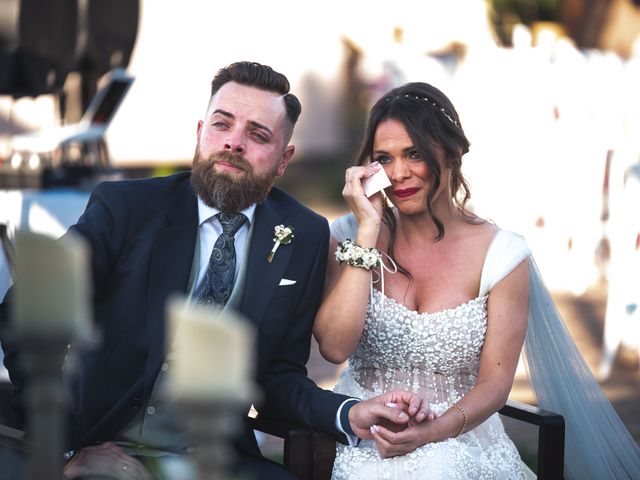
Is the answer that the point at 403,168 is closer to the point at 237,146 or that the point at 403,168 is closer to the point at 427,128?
the point at 427,128

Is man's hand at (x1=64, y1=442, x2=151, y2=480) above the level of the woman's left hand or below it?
below

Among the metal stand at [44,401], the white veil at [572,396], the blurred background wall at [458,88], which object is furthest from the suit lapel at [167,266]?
the blurred background wall at [458,88]

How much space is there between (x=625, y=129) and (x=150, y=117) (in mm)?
10767

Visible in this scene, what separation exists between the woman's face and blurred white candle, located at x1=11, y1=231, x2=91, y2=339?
247cm

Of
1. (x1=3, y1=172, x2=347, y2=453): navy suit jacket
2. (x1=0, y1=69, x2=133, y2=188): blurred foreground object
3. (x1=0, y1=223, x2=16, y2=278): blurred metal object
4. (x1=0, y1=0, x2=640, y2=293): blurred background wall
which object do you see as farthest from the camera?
(x1=0, y1=0, x2=640, y2=293): blurred background wall

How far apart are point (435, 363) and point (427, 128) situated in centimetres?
78

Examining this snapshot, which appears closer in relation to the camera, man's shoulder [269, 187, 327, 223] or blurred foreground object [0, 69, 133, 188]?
man's shoulder [269, 187, 327, 223]

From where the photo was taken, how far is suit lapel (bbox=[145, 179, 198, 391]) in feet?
9.89

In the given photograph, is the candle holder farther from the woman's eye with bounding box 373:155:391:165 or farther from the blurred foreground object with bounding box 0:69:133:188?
the blurred foreground object with bounding box 0:69:133:188

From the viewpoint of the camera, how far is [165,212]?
3211 mm

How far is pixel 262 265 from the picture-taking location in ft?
10.6

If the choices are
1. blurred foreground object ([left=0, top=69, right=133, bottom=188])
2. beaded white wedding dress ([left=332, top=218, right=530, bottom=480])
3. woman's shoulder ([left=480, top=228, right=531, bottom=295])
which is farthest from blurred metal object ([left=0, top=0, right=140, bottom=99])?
woman's shoulder ([left=480, top=228, right=531, bottom=295])

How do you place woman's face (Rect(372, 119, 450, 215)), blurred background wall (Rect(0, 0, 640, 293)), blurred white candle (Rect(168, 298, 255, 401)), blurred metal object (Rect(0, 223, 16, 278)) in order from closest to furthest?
1. blurred white candle (Rect(168, 298, 255, 401))
2. woman's face (Rect(372, 119, 450, 215))
3. blurred metal object (Rect(0, 223, 16, 278))
4. blurred background wall (Rect(0, 0, 640, 293))

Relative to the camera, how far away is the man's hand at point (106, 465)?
2.89 m
